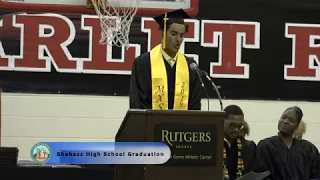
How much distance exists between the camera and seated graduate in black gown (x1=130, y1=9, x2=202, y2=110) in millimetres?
4039

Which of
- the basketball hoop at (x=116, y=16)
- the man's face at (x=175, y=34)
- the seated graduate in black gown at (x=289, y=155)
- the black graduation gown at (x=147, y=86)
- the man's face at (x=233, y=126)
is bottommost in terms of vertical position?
the seated graduate in black gown at (x=289, y=155)

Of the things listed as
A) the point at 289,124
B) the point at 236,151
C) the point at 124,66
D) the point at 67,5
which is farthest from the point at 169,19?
the point at 124,66

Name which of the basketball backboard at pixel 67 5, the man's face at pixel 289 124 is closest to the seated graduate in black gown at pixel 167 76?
the man's face at pixel 289 124

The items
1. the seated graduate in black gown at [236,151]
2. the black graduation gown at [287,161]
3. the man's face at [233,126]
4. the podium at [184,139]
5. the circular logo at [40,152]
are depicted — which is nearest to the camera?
the podium at [184,139]

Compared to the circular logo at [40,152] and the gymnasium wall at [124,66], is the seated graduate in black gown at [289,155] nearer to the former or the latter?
the circular logo at [40,152]

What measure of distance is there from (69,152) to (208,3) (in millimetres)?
3552

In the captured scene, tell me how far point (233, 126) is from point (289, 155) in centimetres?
51

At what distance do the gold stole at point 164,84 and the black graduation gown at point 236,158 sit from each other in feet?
2.43

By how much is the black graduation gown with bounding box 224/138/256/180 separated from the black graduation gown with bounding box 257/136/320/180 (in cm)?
10

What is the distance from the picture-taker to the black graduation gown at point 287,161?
483 centimetres

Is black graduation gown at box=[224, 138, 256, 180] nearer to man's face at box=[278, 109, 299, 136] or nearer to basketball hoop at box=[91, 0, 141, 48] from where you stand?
man's face at box=[278, 109, 299, 136]

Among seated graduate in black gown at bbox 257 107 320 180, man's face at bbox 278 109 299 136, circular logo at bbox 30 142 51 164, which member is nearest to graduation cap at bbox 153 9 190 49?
seated graduate in black gown at bbox 257 107 320 180

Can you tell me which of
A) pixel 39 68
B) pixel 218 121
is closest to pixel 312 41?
pixel 39 68

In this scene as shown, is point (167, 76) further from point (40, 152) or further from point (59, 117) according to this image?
point (59, 117)
